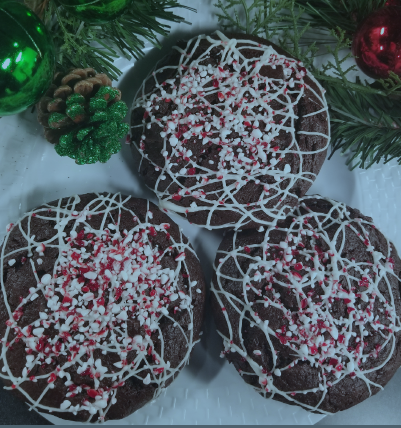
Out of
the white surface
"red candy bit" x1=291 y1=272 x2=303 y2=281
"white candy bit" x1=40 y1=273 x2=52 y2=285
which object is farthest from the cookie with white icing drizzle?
"red candy bit" x1=291 y1=272 x2=303 y2=281

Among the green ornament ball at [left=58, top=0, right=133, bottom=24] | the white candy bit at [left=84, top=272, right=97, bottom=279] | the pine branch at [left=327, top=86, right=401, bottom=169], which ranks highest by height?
the green ornament ball at [left=58, top=0, right=133, bottom=24]

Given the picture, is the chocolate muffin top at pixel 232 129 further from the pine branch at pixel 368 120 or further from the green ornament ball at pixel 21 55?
the green ornament ball at pixel 21 55

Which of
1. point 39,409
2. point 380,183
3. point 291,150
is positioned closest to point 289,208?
point 291,150

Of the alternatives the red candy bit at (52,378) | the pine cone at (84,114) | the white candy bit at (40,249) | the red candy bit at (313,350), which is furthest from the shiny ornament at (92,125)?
the red candy bit at (313,350)

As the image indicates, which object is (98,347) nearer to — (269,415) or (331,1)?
(269,415)

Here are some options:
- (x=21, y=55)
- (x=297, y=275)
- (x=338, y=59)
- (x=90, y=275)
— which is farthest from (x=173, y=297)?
(x=338, y=59)

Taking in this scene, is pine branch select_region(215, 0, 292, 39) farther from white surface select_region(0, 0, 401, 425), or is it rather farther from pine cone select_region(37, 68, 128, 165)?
pine cone select_region(37, 68, 128, 165)
